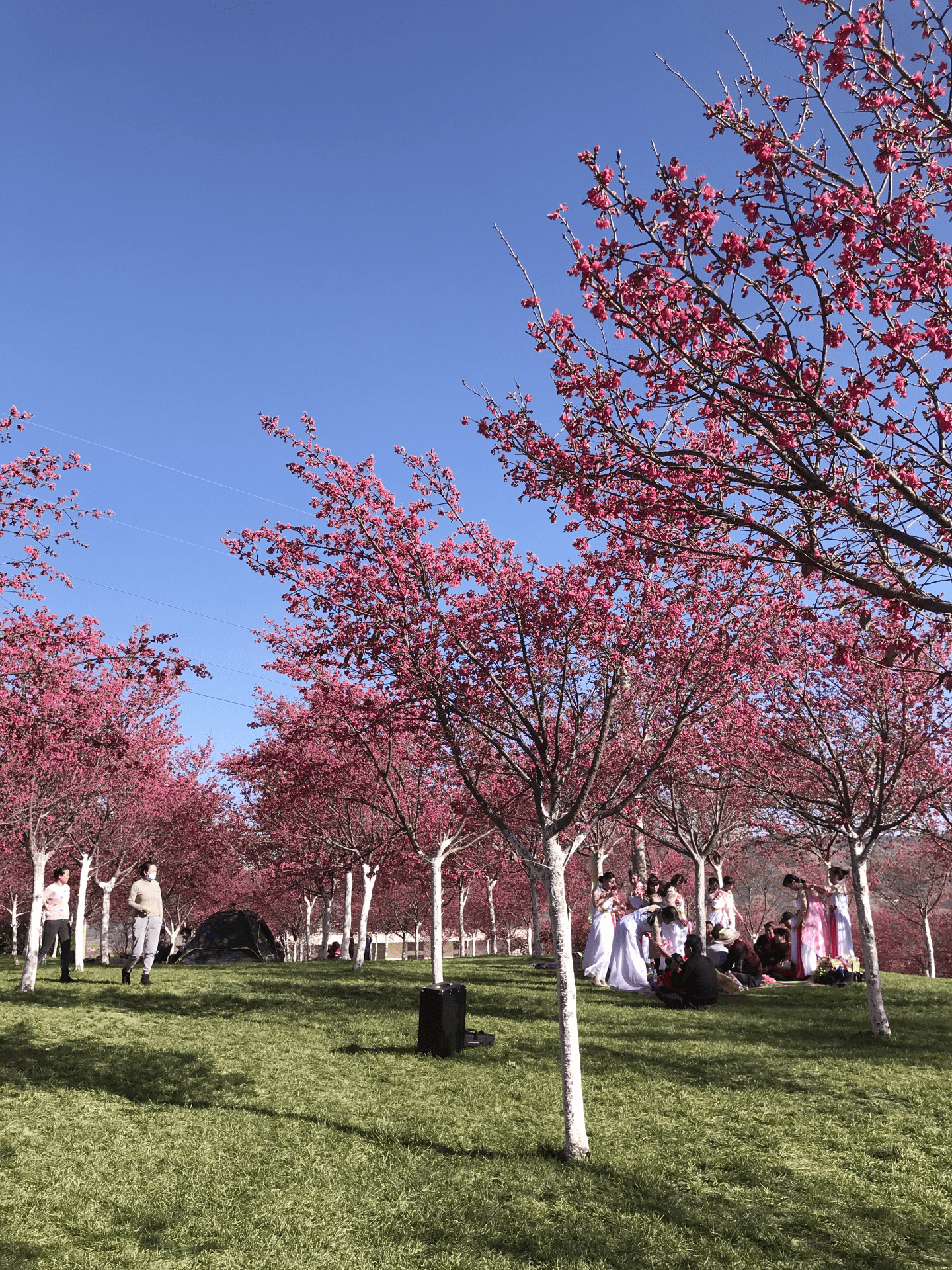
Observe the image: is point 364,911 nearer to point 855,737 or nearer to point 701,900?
point 701,900

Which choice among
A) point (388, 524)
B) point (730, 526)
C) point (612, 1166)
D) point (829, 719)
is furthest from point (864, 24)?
point (829, 719)

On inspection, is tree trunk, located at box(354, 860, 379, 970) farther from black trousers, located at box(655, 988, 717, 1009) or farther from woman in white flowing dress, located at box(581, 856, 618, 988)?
black trousers, located at box(655, 988, 717, 1009)

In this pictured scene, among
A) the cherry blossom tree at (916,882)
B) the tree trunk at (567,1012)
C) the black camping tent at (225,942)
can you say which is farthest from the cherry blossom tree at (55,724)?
the cherry blossom tree at (916,882)

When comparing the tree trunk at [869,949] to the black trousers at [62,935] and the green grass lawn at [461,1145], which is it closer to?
the green grass lawn at [461,1145]

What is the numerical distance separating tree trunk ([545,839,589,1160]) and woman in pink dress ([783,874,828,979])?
37.2 feet

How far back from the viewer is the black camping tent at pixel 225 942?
2608 centimetres

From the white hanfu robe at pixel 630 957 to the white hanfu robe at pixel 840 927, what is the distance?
4253 mm

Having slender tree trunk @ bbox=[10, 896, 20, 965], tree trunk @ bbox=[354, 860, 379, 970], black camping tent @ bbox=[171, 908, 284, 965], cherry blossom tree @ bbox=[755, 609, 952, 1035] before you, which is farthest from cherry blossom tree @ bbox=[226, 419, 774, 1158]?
black camping tent @ bbox=[171, 908, 284, 965]

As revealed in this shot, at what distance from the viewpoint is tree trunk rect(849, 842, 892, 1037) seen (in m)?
10.8

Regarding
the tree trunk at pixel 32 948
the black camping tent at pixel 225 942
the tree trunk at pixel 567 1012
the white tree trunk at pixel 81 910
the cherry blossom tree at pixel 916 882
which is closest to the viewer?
the tree trunk at pixel 567 1012

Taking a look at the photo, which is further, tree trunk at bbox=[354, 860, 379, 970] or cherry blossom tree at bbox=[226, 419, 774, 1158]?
tree trunk at bbox=[354, 860, 379, 970]

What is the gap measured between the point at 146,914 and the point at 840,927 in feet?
44.8

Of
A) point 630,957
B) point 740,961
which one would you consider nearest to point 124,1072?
point 630,957

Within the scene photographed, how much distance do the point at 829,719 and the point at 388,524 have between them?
814 centimetres
